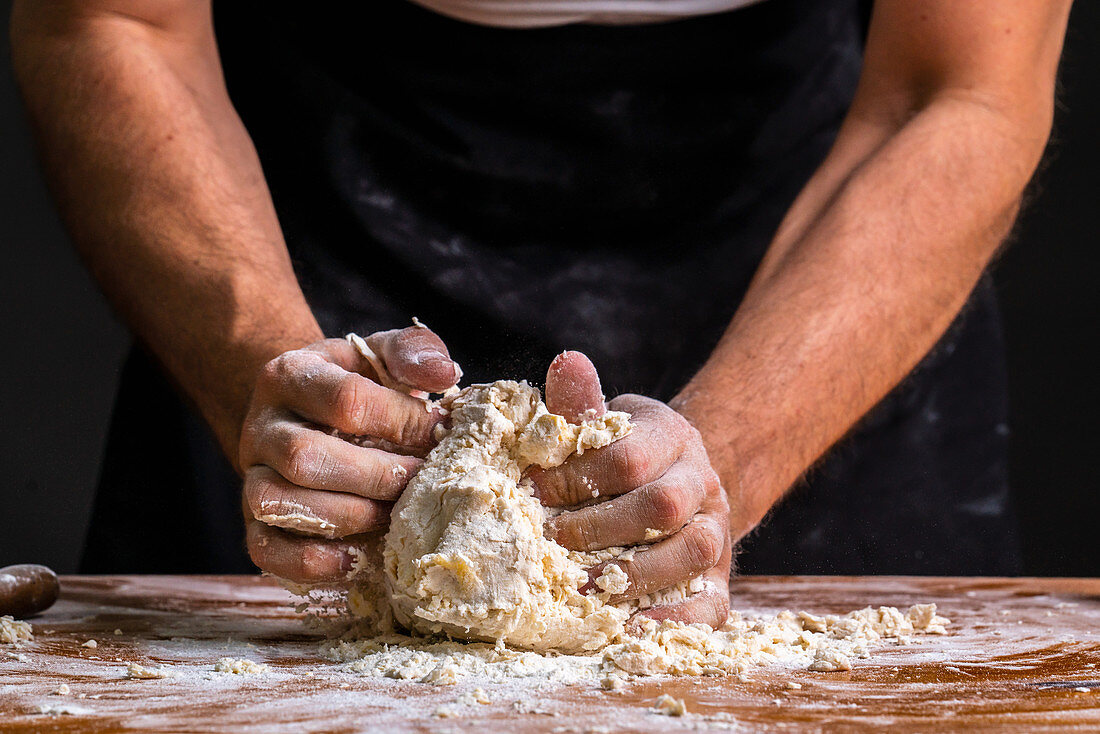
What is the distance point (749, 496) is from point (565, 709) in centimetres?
69

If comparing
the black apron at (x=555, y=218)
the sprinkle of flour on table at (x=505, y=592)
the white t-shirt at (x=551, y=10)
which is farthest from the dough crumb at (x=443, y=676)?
the white t-shirt at (x=551, y=10)

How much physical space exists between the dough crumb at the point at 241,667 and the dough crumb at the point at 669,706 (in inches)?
15.4

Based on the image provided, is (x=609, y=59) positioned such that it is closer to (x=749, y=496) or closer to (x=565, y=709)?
(x=749, y=496)

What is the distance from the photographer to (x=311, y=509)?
1.04m

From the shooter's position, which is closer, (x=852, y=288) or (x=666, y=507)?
(x=666, y=507)

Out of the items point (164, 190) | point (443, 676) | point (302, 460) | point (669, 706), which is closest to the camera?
point (669, 706)

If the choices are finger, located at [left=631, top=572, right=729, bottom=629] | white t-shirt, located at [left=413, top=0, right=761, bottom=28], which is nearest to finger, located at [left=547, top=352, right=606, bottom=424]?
finger, located at [left=631, top=572, right=729, bottom=629]

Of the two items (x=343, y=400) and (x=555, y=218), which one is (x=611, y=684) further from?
(x=555, y=218)

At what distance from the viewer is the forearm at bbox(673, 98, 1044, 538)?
149 centimetres

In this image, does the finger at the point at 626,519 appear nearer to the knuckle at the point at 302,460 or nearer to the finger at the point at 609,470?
the finger at the point at 609,470

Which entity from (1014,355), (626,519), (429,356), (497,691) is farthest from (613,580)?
(1014,355)

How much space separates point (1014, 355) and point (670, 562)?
245cm

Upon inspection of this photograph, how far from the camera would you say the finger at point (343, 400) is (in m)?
1.05

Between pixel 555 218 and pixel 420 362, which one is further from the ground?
pixel 555 218
